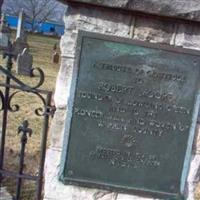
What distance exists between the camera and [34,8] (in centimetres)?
4234

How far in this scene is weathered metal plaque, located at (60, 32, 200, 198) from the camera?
3.72m

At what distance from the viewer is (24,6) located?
43.5 m

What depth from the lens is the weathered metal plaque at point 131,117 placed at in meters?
3.72

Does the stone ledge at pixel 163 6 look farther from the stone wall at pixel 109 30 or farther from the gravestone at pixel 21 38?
the gravestone at pixel 21 38

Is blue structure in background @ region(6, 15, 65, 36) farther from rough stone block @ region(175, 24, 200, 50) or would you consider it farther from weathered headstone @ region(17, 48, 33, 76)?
rough stone block @ region(175, 24, 200, 50)

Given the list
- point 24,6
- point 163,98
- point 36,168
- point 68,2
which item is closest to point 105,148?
point 163,98

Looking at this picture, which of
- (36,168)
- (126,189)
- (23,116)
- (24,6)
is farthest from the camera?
(24,6)

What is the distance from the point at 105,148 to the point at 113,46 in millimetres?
802

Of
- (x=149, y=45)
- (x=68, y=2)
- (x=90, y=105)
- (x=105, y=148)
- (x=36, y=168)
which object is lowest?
(x=36, y=168)

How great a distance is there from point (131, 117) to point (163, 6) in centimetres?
88

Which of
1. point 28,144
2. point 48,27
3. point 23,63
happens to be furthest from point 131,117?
point 48,27

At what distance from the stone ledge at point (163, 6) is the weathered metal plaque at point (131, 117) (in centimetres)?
26

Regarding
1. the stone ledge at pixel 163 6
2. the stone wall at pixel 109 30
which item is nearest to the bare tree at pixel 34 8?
the stone wall at pixel 109 30

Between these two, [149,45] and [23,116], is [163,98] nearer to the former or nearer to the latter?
[149,45]
